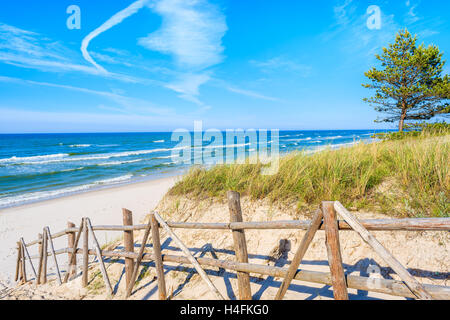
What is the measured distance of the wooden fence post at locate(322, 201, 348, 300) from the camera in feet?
7.84

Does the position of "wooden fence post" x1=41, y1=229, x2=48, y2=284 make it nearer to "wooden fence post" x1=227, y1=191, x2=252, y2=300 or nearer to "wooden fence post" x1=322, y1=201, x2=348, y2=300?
"wooden fence post" x1=227, y1=191, x2=252, y2=300

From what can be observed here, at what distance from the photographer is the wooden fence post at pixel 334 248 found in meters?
2.39

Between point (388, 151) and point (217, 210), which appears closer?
point (217, 210)

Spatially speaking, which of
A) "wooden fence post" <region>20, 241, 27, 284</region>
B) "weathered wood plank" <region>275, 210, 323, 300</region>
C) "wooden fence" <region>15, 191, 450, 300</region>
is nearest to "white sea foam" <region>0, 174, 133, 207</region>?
"wooden fence post" <region>20, 241, 27, 284</region>

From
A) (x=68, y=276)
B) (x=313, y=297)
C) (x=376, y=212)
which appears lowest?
(x=68, y=276)

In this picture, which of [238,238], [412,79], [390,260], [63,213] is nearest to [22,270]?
[63,213]

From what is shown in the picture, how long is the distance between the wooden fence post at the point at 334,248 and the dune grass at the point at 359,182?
2365 mm

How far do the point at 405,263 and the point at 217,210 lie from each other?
3.63 meters

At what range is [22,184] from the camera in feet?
56.4

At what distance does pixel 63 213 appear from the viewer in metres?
11.0
